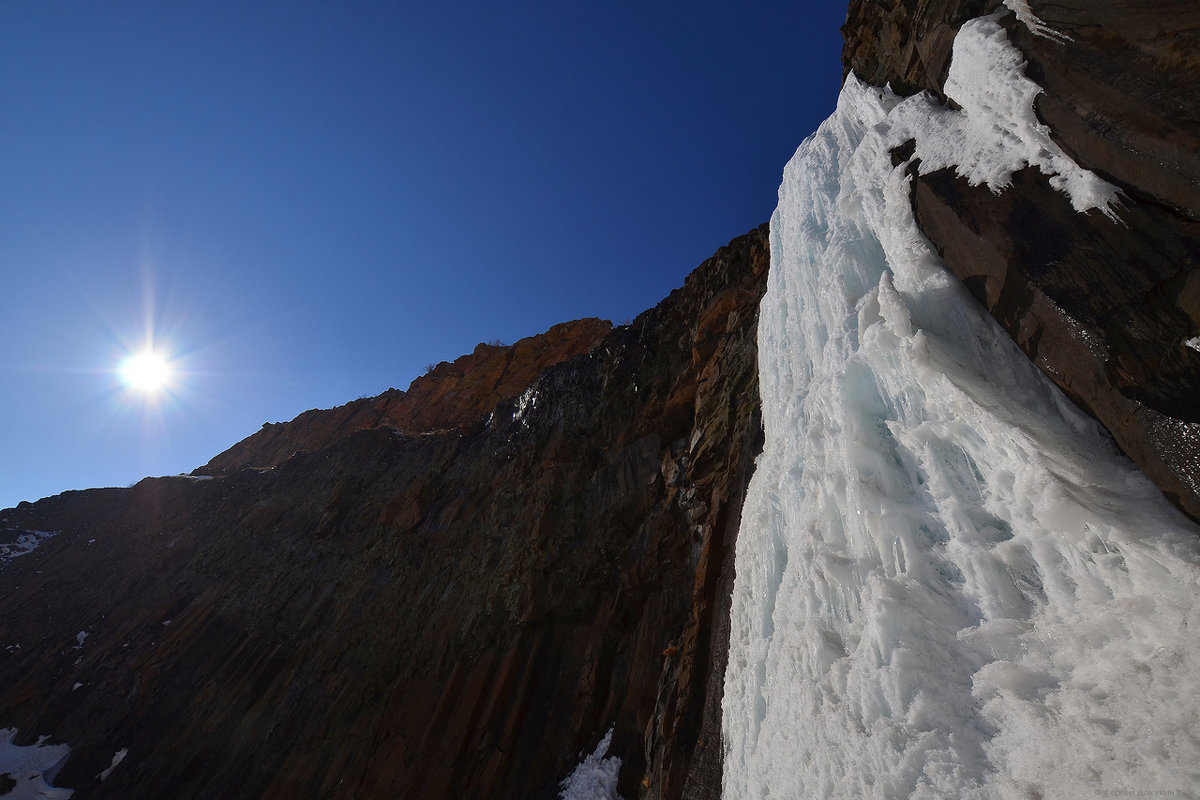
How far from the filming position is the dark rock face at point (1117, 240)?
260 centimetres

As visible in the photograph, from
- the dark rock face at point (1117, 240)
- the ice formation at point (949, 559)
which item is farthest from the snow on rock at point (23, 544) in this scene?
the dark rock face at point (1117, 240)

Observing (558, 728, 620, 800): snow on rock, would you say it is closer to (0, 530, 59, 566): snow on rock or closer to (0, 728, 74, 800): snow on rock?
(0, 728, 74, 800): snow on rock

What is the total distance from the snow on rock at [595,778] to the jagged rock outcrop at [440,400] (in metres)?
18.8

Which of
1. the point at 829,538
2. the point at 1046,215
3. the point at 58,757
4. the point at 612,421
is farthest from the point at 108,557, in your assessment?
the point at 1046,215

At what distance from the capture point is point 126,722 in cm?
1889

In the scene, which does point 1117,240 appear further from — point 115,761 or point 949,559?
point 115,761

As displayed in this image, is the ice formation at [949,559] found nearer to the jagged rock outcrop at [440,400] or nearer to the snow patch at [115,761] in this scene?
the jagged rock outcrop at [440,400]

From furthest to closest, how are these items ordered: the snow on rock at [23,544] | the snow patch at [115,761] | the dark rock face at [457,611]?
the snow on rock at [23,544] < the snow patch at [115,761] < the dark rock face at [457,611]

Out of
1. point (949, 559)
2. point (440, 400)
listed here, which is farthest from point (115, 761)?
point (949, 559)

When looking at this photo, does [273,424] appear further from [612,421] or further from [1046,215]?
[1046,215]

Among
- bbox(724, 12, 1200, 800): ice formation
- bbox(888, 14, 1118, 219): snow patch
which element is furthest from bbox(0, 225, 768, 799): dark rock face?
bbox(888, 14, 1118, 219): snow patch

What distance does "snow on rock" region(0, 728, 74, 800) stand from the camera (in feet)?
56.6

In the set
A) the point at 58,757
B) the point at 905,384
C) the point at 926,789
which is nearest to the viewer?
the point at 926,789

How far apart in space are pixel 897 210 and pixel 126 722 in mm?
29678
